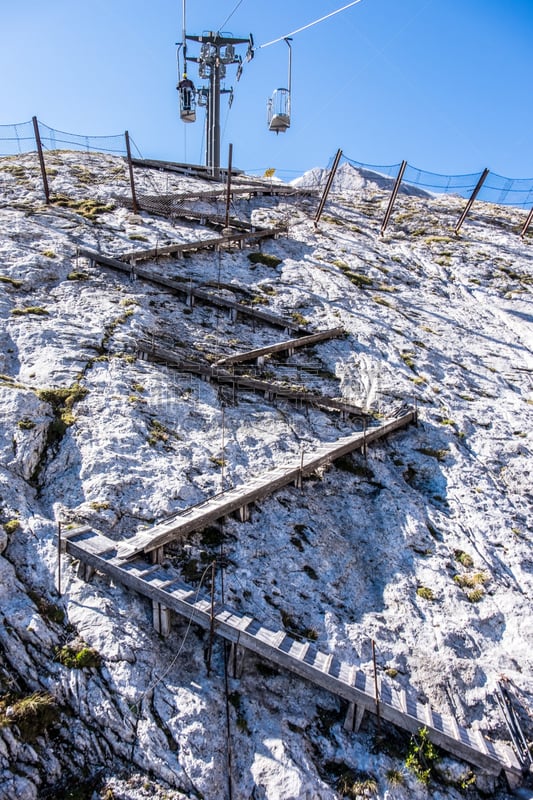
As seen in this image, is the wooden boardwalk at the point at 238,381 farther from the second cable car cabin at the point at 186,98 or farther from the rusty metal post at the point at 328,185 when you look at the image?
the second cable car cabin at the point at 186,98

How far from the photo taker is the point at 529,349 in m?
22.9

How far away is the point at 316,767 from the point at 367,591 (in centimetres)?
418

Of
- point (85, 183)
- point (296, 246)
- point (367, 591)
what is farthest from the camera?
point (85, 183)

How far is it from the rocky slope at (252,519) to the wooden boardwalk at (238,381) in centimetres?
52

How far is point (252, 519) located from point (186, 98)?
130ft

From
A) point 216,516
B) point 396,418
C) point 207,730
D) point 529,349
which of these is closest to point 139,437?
point 216,516

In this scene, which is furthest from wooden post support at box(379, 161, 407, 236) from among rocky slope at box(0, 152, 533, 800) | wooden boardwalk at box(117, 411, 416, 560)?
wooden boardwalk at box(117, 411, 416, 560)

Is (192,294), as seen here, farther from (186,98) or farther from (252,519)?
(186,98)

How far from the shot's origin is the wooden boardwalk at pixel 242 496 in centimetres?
1121

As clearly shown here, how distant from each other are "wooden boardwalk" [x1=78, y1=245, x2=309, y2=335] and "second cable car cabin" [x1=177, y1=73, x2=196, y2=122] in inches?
960

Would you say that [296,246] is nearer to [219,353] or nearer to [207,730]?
[219,353]

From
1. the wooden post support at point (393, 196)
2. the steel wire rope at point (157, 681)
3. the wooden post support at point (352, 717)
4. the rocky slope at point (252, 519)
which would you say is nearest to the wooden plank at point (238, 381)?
the rocky slope at point (252, 519)

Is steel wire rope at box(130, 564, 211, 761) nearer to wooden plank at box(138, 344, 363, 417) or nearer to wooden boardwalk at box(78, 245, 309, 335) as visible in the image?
wooden plank at box(138, 344, 363, 417)

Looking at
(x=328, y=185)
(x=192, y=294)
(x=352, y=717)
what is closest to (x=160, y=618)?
(x=352, y=717)
